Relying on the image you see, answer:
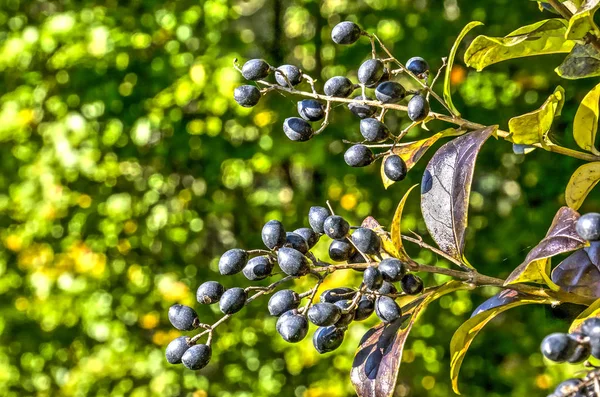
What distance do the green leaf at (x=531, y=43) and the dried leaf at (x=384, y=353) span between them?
0.81 ft

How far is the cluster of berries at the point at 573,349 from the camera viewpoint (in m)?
0.45

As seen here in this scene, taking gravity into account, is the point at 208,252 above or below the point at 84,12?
below

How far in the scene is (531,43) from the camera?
76cm

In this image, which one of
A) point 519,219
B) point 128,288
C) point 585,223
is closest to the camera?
point 585,223

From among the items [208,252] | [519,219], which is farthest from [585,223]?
[208,252]

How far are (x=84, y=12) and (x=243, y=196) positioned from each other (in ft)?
2.14

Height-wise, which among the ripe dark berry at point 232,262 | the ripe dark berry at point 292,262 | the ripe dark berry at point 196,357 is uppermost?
the ripe dark berry at point 292,262

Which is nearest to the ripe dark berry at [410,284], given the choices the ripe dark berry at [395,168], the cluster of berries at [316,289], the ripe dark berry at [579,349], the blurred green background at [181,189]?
the cluster of berries at [316,289]

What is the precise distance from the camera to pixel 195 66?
77.7 inches

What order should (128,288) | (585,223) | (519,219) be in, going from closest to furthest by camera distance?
(585,223) < (519,219) < (128,288)

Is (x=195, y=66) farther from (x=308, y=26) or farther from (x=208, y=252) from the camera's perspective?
(x=208, y=252)

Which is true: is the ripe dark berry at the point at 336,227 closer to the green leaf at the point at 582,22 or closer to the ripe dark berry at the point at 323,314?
the ripe dark berry at the point at 323,314

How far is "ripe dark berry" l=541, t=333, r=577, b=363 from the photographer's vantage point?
1.49ft

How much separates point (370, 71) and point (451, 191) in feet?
0.47
